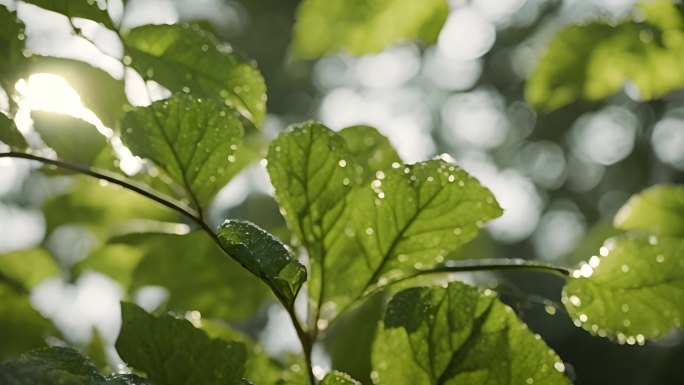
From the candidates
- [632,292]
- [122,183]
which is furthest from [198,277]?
[632,292]

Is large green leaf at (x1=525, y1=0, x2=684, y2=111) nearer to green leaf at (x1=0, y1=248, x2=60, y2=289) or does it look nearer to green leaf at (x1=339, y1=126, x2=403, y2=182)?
green leaf at (x1=339, y1=126, x2=403, y2=182)

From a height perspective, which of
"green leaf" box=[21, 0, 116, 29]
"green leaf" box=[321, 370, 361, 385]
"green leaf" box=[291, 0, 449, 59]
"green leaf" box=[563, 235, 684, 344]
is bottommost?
"green leaf" box=[563, 235, 684, 344]

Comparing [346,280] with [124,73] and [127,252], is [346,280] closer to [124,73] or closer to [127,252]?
[124,73]

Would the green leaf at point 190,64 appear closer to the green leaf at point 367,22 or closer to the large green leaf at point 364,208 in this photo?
the large green leaf at point 364,208

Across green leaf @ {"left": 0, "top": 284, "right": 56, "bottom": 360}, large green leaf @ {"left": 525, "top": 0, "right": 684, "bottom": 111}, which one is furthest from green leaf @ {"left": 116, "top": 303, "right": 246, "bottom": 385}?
large green leaf @ {"left": 525, "top": 0, "right": 684, "bottom": 111}

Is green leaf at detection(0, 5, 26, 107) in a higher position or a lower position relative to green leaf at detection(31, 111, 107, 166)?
higher

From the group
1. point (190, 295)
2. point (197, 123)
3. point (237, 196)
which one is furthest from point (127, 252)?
point (197, 123)
